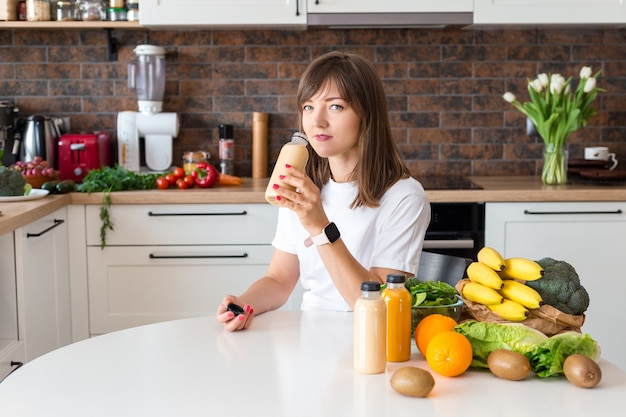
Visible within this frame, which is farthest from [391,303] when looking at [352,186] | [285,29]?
[285,29]

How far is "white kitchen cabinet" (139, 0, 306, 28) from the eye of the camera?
3.66 meters

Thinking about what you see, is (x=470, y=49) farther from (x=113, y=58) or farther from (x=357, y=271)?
(x=357, y=271)

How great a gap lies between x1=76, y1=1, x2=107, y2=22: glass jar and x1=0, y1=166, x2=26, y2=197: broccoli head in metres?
0.90

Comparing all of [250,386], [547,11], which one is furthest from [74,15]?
[250,386]

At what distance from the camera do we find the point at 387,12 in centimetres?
367

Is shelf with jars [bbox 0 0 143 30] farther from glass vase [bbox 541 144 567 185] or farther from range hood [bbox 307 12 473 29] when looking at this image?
glass vase [bbox 541 144 567 185]

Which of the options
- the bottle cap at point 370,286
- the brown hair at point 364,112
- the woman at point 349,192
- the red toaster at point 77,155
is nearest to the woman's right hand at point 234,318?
the woman at point 349,192

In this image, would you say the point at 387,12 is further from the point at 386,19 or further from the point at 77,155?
the point at 77,155

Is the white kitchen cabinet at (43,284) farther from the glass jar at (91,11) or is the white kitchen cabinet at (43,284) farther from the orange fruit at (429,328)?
the orange fruit at (429,328)

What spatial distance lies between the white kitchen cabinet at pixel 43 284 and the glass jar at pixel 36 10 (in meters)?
0.93

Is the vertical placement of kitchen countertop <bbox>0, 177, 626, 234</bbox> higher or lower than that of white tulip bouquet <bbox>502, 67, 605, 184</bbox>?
lower

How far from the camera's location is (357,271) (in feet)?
6.33

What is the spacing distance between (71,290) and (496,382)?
243cm

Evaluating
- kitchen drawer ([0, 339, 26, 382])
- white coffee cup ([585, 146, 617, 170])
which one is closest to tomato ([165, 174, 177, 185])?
kitchen drawer ([0, 339, 26, 382])
